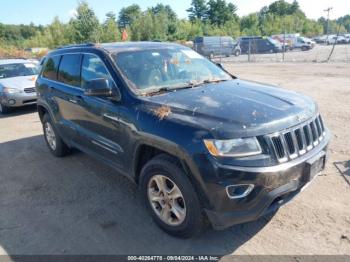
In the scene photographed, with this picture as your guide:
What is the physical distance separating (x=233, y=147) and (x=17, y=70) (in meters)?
10.2

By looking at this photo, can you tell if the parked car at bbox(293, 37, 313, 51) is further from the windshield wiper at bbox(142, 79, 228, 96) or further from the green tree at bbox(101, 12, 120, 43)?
the windshield wiper at bbox(142, 79, 228, 96)

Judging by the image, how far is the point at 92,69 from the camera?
451 centimetres

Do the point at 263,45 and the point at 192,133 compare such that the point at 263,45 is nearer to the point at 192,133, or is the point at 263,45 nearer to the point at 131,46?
the point at 131,46

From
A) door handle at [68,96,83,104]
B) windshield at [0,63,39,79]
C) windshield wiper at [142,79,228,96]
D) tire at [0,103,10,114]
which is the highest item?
windshield wiper at [142,79,228,96]

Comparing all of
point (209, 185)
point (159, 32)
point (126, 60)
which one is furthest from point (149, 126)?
point (159, 32)

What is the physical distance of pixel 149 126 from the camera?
134 inches

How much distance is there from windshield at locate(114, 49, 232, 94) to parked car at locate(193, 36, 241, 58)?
102 feet

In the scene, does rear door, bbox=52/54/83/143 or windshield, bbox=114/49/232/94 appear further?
rear door, bbox=52/54/83/143

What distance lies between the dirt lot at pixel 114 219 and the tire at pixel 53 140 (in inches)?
6.5

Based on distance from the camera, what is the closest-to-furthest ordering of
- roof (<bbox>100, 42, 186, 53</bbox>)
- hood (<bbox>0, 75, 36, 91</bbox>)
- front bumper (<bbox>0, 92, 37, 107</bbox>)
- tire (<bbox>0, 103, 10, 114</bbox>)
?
roof (<bbox>100, 42, 186, 53</bbox>) < front bumper (<bbox>0, 92, 37, 107</bbox>) < hood (<bbox>0, 75, 36, 91</bbox>) < tire (<bbox>0, 103, 10, 114</bbox>)


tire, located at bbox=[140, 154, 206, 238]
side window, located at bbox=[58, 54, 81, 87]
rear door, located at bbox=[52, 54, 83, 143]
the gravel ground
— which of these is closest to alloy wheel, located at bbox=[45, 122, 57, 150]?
rear door, located at bbox=[52, 54, 83, 143]

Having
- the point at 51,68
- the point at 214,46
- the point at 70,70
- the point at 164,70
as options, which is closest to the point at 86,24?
the point at 214,46

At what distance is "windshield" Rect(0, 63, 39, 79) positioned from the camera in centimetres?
1104

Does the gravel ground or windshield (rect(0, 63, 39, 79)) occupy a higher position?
windshield (rect(0, 63, 39, 79))
